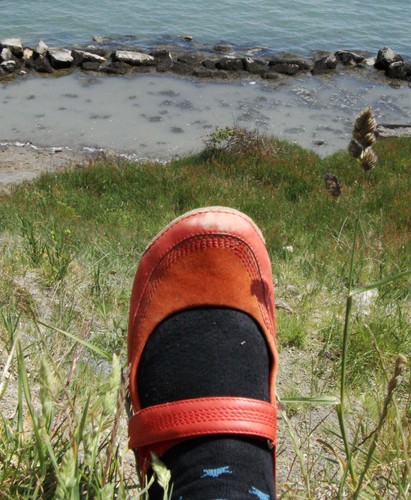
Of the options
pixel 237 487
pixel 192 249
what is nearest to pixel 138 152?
pixel 192 249

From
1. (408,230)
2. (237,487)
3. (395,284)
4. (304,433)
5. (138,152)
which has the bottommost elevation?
(138,152)

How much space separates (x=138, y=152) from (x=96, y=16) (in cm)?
1109

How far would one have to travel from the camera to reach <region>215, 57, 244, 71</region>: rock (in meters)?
18.5

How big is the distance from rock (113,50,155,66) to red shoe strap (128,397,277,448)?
17.3m

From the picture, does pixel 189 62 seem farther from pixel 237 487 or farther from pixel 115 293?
pixel 237 487

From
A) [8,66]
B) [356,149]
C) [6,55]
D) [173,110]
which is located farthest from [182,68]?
[356,149]

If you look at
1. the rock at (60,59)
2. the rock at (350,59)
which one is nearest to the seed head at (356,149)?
the rock at (60,59)

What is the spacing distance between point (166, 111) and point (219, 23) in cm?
855

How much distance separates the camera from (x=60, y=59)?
1770 centimetres

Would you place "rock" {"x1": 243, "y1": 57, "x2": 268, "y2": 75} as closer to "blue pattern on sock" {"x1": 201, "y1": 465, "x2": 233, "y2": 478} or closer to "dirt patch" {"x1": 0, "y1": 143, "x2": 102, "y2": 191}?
"dirt patch" {"x1": 0, "y1": 143, "x2": 102, "y2": 191}

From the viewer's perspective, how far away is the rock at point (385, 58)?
19.7m

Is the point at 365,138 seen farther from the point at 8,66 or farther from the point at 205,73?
the point at 8,66

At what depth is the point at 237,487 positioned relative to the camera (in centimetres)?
170

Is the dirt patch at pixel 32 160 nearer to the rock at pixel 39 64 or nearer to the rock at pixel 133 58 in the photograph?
the rock at pixel 39 64
